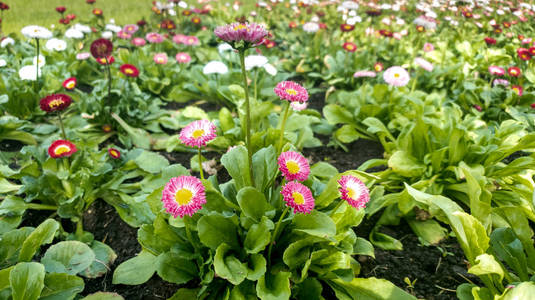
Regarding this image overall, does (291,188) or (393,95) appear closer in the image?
(291,188)

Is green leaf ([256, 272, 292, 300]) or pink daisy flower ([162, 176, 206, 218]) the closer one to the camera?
pink daisy flower ([162, 176, 206, 218])

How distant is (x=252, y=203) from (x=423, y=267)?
109 centimetres

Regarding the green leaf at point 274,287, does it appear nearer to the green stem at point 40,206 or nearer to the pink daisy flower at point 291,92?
the pink daisy flower at point 291,92

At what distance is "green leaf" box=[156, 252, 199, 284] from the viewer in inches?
64.1

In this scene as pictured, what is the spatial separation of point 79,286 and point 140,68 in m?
3.05

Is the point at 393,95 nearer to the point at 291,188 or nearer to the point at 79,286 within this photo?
the point at 291,188

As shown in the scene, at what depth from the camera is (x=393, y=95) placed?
3.34 m

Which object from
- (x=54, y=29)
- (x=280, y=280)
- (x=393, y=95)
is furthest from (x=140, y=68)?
(x=280, y=280)

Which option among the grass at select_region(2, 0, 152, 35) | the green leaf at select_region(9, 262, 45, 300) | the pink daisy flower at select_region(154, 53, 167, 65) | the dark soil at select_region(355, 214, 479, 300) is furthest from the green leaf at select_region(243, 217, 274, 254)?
the grass at select_region(2, 0, 152, 35)

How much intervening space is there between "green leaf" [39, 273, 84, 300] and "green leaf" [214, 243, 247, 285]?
595mm

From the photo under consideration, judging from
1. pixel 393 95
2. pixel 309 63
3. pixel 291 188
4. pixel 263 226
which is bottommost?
pixel 309 63

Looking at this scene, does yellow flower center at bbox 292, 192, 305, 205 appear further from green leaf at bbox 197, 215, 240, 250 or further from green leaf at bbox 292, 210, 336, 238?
green leaf at bbox 197, 215, 240, 250

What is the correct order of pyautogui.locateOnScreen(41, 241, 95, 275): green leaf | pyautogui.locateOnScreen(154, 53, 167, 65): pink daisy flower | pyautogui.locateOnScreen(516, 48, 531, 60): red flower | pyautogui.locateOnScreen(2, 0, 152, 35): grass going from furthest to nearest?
pyautogui.locateOnScreen(2, 0, 152, 35): grass < pyautogui.locateOnScreen(154, 53, 167, 65): pink daisy flower < pyautogui.locateOnScreen(516, 48, 531, 60): red flower < pyautogui.locateOnScreen(41, 241, 95, 275): green leaf

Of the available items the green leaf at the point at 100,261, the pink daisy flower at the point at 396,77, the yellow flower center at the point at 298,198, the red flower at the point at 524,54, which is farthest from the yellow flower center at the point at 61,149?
the red flower at the point at 524,54
